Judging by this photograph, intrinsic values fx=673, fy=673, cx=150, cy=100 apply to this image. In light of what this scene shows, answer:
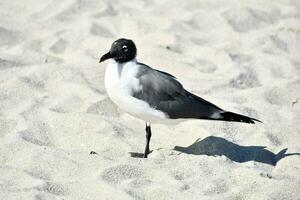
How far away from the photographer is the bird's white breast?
14.9 ft

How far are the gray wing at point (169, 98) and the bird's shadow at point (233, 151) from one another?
0.73ft

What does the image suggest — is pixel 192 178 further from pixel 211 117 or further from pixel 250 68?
pixel 250 68

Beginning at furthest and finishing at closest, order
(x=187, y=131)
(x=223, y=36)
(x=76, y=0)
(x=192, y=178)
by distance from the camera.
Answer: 1. (x=76, y=0)
2. (x=223, y=36)
3. (x=187, y=131)
4. (x=192, y=178)

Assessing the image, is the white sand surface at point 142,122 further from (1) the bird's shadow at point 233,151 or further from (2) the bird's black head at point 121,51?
(2) the bird's black head at point 121,51

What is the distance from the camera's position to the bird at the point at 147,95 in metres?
4.57

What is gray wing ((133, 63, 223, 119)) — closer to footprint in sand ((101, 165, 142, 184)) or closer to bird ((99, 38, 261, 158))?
bird ((99, 38, 261, 158))

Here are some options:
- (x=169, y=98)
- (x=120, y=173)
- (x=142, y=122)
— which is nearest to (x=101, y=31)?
(x=142, y=122)

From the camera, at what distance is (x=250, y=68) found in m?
6.07

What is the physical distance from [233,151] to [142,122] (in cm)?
84

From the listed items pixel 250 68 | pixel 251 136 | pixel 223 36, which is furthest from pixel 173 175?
pixel 223 36

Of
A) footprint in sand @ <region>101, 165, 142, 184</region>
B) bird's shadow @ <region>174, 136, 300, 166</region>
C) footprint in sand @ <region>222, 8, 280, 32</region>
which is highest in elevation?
footprint in sand @ <region>222, 8, 280, 32</region>

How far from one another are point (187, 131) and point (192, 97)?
0.37 metres

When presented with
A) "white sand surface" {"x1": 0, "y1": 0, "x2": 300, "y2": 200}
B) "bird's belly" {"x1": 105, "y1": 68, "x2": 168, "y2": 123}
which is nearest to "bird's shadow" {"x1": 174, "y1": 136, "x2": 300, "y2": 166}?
"white sand surface" {"x1": 0, "y1": 0, "x2": 300, "y2": 200}

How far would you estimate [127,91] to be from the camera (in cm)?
454
